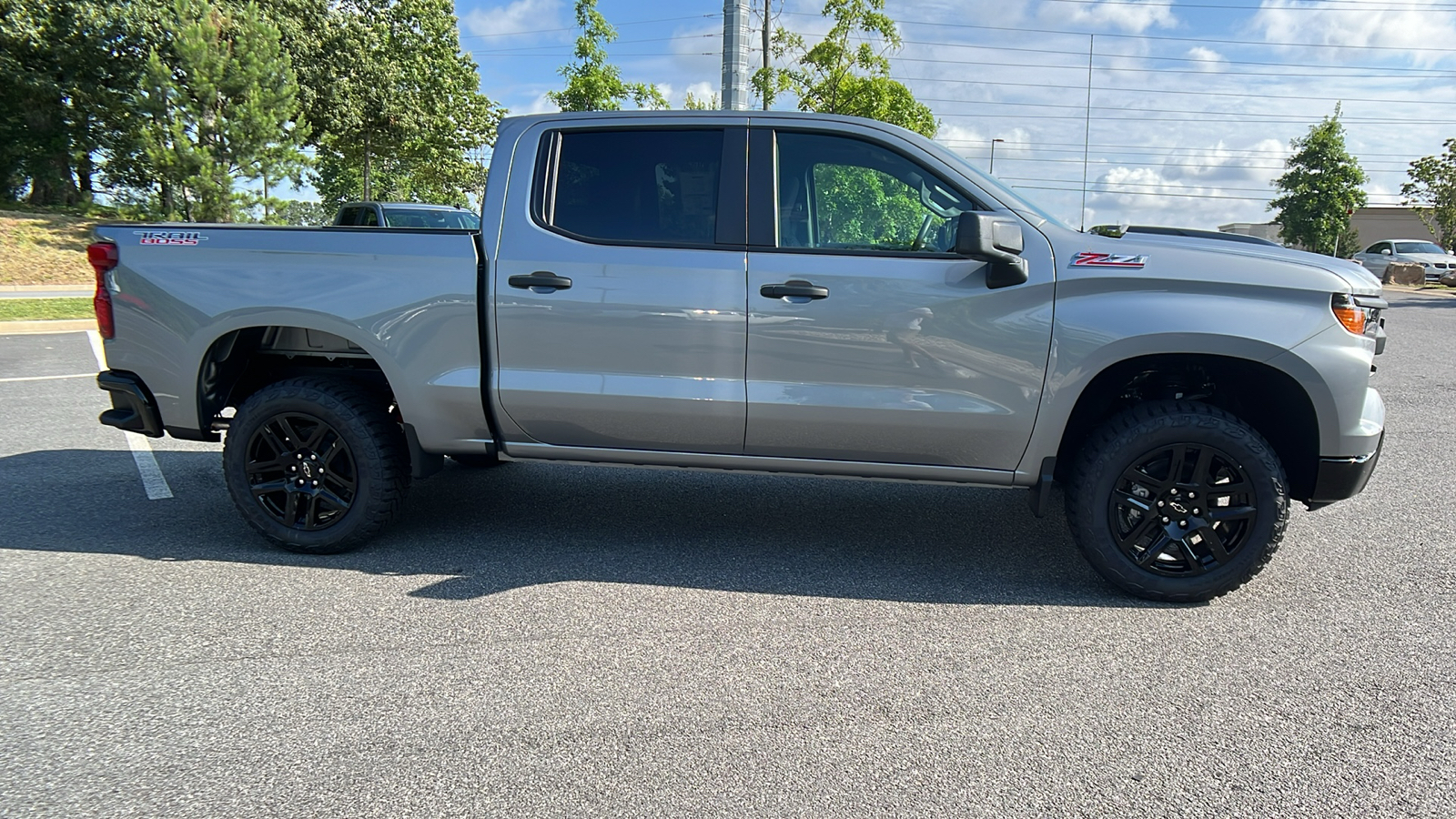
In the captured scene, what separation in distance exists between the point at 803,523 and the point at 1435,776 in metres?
2.88

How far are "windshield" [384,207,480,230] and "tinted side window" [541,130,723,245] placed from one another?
521 inches

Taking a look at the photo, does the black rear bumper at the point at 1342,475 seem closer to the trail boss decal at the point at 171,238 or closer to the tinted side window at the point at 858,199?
the tinted side window at the point at 858,199

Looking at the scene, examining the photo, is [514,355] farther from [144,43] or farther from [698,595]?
[144,43]

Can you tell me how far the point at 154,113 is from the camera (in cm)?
2220

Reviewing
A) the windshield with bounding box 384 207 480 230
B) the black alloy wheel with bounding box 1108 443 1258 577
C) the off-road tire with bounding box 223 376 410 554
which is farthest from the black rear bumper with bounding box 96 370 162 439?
the windshield with bounding box 384 207 480 230

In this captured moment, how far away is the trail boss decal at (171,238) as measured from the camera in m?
4.31

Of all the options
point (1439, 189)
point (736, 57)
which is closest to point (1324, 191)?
point (1439, 189)

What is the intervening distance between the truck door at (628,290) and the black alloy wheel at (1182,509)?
1665mm

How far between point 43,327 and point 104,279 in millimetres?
11568

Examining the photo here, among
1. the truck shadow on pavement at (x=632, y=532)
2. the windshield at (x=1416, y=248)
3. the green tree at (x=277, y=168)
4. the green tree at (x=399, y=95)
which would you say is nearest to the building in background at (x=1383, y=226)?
the windshield at (x=1416, y=248)

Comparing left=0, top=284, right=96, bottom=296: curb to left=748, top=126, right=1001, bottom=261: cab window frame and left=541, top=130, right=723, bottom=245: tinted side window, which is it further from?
left=748, top=126, right=1001, bottom=261: cab window frame

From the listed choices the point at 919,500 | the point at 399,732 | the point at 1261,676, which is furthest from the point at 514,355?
the point at 1261,676

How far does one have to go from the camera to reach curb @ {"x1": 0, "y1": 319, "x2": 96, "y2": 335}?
13250 mm

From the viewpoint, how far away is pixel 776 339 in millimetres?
3949
